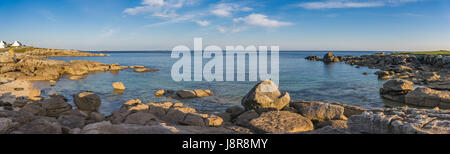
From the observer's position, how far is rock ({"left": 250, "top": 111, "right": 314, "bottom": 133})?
9.29 meters

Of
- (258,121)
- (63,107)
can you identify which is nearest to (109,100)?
(63,107)

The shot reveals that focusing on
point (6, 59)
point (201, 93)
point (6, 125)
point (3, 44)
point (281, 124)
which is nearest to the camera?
point (6, 125)

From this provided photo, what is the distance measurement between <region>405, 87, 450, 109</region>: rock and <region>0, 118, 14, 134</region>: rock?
74.5 ft

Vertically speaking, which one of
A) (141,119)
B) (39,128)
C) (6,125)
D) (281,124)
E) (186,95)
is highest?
(6,125)

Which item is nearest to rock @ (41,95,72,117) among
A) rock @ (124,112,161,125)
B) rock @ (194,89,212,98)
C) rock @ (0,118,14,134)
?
rock @ (124,112,161,125)

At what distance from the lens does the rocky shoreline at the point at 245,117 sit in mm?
6129

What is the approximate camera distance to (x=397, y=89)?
756 inches

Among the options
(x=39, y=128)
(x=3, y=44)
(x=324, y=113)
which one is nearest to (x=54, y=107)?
(x=39, y=128)

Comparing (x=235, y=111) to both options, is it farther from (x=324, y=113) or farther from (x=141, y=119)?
(x=141, y=119)

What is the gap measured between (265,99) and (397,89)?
1284cm

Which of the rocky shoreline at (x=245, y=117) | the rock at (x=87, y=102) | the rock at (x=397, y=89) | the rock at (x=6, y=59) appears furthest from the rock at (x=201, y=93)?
the rock at (x=6, y=59)

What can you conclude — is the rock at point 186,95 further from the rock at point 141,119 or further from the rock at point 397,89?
the rock at point 397,89

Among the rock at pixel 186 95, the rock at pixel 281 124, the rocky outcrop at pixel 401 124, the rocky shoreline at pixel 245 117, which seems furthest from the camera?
the rock at pixel 186 95

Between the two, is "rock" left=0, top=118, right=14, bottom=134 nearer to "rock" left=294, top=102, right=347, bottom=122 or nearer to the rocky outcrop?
the rocky outcrop
